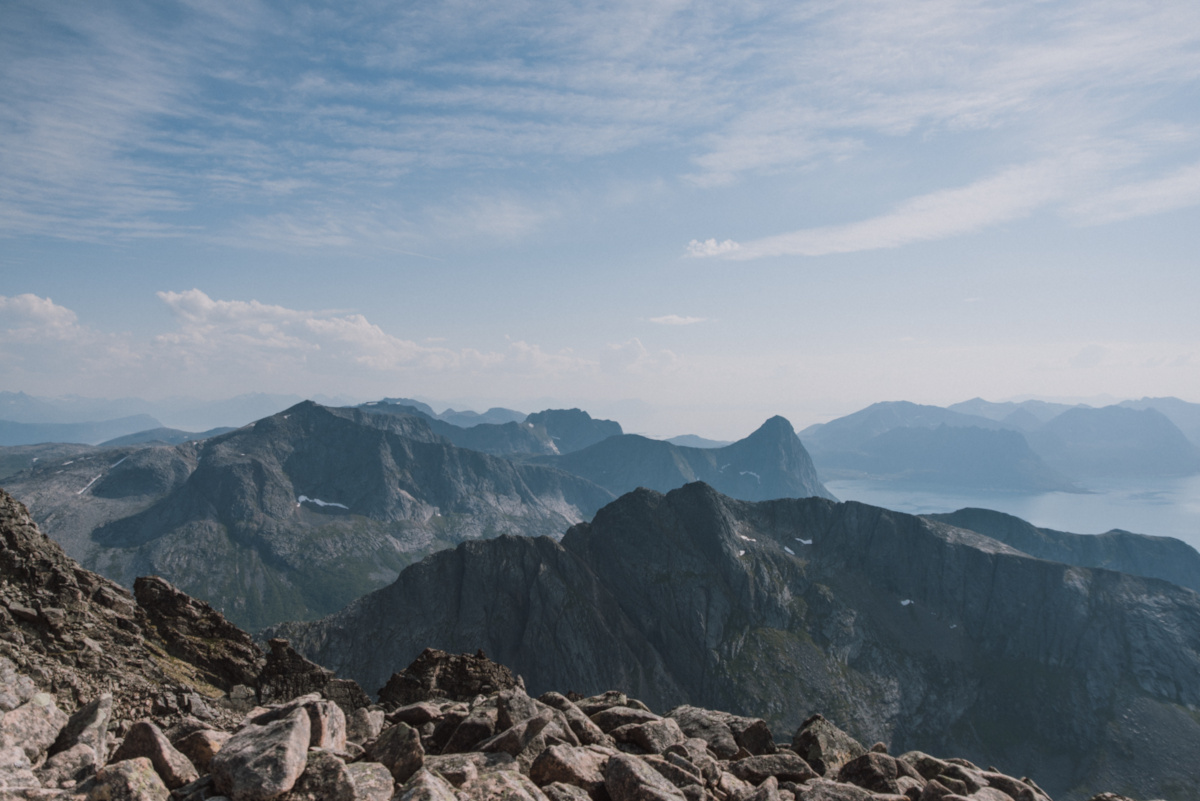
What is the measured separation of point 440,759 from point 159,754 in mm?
7394

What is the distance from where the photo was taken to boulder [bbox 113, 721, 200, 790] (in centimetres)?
1384

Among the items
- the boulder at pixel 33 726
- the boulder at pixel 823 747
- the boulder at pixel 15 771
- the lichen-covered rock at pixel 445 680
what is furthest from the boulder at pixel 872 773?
the boulder at pixel 33 726

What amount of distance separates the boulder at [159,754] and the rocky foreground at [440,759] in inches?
1.4

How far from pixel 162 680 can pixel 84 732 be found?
51.3ft

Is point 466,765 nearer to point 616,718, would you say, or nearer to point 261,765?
point 261,765

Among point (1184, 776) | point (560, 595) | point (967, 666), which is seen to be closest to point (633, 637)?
point (560, 595)

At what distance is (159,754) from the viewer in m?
14.1

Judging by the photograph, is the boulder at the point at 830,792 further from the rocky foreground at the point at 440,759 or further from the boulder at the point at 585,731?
the boulder at the point at 585,731

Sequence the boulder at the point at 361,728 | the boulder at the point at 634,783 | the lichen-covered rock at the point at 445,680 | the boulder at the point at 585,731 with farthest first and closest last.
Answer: the lichen-covered rock at the point at 445,680
the boulder at the point at 585,731
the boulder at the point at 361,728
the boulder at the point at 634,783

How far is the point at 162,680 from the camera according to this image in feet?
92.9

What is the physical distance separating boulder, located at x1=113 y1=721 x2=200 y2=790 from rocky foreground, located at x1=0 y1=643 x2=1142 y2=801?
35 mm

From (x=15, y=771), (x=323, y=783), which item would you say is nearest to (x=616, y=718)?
(x=323, y=783)

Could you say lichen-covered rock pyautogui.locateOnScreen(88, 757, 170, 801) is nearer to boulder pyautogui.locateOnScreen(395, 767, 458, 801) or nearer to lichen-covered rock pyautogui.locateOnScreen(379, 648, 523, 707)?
boulder pyautogui.locateOnScreen(395, 767, 458, 801)

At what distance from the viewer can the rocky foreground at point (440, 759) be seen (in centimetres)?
1288
